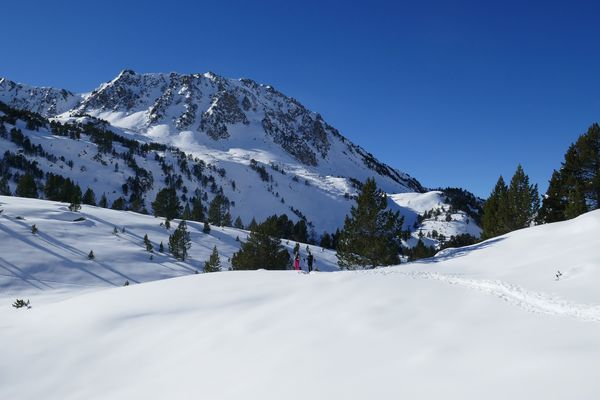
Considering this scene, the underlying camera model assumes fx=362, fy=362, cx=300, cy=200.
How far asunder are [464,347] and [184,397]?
571cm

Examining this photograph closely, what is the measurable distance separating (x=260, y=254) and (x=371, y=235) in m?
9.54

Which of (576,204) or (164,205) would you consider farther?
(164,205)

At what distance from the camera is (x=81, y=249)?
3975cm

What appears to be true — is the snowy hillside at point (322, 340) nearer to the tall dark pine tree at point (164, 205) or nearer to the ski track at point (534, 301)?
the ski track at point (534, 301)

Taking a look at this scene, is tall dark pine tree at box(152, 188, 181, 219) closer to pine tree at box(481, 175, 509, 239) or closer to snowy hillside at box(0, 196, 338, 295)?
snowy hillside at box(0, 196, 338, 295)

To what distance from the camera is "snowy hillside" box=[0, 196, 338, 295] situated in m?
32.7

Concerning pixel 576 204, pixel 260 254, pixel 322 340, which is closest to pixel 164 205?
pixel 260 254

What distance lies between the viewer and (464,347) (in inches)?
288

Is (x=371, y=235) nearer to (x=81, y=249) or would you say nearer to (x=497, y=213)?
(x=497, y=213)

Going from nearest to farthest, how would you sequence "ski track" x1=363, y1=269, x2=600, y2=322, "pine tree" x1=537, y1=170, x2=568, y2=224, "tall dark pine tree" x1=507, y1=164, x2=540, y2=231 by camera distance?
"ski track" x1=363, y1=269, x2=600, y2=322 < "pine tree" x1=537, y1=170, x2=568, y2=224 < "tall dark pine tree" x1=507, y1=164, x2=540, y2=231

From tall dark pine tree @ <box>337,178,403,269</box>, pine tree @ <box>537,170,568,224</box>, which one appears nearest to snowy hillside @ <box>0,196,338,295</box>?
tall dark pine tree @ <box>337,178,403,269</box>

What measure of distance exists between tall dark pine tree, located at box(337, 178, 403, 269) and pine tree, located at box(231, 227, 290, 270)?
5.62m

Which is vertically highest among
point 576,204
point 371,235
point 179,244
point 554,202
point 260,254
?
point 554,202

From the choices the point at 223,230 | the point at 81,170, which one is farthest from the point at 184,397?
the point at 81,170
